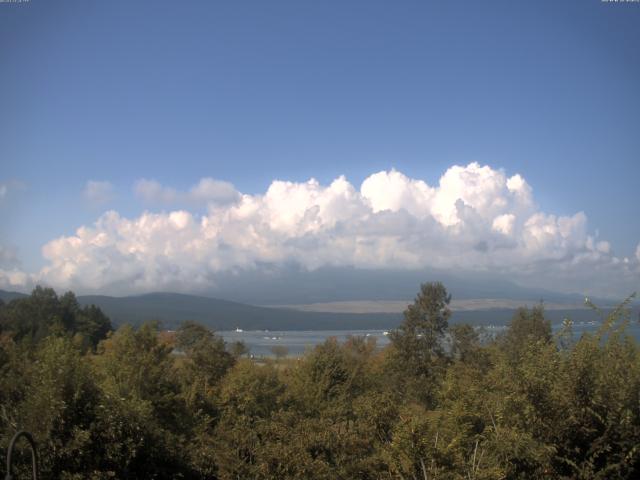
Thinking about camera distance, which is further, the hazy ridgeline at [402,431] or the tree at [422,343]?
the tree at [422,343]

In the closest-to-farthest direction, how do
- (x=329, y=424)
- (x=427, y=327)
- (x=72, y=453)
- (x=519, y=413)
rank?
(x=519, y=413) → (x=72, y=453) → (x=329, y=424) → (x=427, y=327)

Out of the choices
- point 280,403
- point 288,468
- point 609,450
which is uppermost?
point 609,450

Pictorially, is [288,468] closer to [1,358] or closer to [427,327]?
[1,358]

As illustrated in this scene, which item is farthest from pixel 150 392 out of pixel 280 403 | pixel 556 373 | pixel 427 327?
pixel 427 327

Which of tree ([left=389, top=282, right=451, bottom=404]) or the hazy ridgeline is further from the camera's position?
tree ([left=389, top=282, right=451, bottom=404])

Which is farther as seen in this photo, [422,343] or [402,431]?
[422,343]

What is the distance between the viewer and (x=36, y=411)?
15.2 meters

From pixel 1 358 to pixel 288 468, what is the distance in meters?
24.6

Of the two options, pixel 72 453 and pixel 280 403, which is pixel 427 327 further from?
pixel 72 453

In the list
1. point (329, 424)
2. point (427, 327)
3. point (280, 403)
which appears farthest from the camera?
point (427, 327)

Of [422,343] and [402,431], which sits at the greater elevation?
[402,431]

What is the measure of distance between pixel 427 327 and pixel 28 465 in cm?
5356

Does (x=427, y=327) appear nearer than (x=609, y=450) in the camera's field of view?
No

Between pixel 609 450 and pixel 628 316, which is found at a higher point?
pixel 628 316
